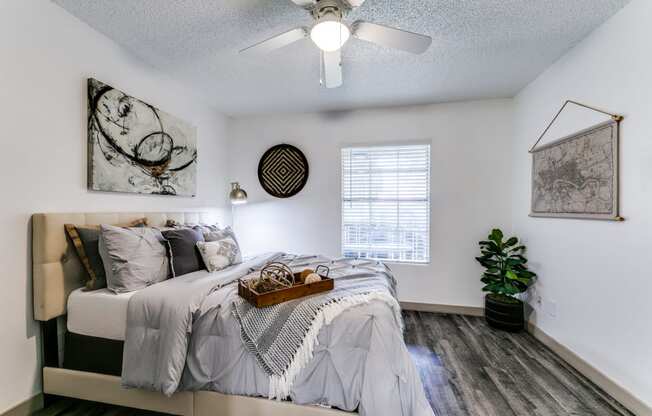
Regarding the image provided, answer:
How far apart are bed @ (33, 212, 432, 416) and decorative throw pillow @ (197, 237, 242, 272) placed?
1.67 feet

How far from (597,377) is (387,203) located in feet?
7.96

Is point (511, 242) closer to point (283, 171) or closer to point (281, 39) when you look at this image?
point (283, 171)

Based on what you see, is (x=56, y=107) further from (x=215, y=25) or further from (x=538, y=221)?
(x=538, y=221)

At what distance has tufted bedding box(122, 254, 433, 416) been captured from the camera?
1.41 m

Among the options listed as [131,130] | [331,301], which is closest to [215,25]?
[131,130]

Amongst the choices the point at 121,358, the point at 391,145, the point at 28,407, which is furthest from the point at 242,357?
the point at 391,145

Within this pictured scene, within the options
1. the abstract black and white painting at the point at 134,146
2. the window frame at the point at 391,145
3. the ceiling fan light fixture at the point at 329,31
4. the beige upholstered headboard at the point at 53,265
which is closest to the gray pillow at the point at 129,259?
the beige upholstered headboard at the point at 53,265

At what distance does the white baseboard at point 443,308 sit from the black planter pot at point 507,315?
14.4 inches

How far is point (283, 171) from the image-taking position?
402 centimetres

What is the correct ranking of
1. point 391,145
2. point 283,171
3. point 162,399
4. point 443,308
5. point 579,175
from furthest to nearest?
point 283,171
point 391,145
point 443,308
point 579,175
point 162,399

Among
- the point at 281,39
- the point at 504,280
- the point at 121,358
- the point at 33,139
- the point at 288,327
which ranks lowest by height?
the point at 121,358

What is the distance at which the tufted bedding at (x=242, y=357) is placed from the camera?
4.61 feet

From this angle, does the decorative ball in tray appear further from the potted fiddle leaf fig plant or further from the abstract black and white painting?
the potted fiddle leaf fig plant

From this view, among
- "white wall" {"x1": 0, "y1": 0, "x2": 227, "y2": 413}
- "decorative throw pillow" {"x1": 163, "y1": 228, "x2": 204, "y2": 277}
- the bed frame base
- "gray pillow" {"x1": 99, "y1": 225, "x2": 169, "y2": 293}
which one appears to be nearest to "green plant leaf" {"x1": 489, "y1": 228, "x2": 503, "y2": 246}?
the bed frame base
